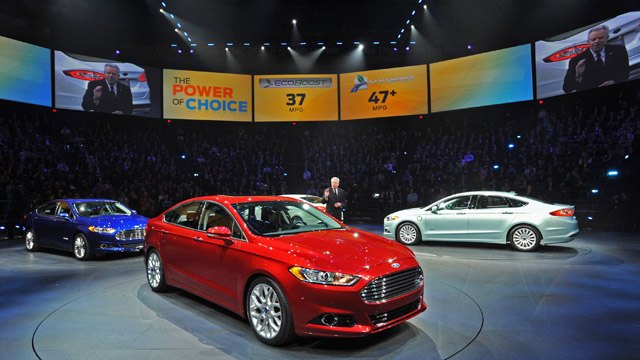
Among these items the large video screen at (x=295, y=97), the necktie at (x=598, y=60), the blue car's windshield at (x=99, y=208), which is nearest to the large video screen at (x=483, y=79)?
the necktie at (x=598, y=60)

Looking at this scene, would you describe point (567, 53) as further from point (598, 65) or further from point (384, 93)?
point (384, 93)

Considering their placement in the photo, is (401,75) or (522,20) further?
(401,75)

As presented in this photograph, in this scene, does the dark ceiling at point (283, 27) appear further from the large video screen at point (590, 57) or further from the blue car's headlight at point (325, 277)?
the blue car's headlight at point (325, 277)

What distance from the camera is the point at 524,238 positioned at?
863 cm

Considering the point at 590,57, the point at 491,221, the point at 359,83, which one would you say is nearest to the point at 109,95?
the point at 359,83

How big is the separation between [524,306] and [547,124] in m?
14.5

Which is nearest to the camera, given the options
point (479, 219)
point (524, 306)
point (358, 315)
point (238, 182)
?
point (358, 315)

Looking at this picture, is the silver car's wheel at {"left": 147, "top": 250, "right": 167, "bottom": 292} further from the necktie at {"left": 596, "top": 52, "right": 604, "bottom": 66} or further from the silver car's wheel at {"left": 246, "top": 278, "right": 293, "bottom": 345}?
the necktie at {"left": 596, "top": 52, "right": 604, "bottom": 66}

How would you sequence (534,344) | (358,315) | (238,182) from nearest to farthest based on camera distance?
1. (358,315)
2. (534,344)
3. (238,182)

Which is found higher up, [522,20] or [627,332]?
[522,20]

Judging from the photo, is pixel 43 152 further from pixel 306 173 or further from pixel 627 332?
pixel 627 332

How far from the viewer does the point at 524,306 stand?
478 centimetres

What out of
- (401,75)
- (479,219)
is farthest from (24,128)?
(479,219)

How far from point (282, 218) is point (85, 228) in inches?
230
